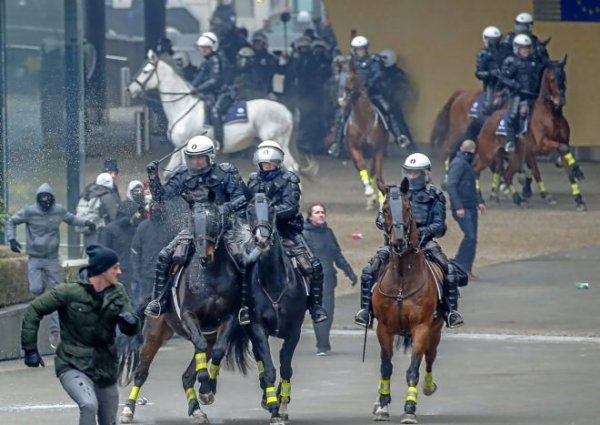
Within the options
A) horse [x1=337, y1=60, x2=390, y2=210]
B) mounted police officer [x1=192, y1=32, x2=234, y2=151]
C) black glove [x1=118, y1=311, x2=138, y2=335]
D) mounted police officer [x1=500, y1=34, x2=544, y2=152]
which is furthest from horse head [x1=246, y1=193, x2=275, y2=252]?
mounted police officer [x1=192, y1=32, x2=234, y2=151]

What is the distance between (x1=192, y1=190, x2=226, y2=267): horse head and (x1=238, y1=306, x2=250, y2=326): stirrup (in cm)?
48

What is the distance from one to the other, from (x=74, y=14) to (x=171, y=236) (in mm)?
4634

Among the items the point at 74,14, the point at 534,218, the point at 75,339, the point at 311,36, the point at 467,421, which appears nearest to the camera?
the point at 75,339

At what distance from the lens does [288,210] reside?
52.5 ft

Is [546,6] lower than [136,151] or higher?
higher

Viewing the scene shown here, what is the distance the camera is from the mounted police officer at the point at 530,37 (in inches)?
1248

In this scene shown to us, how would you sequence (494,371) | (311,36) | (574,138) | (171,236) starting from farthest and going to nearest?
(311,36)
(574,138)
(171,236)
(494,371)

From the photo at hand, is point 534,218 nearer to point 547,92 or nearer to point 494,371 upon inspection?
point 547,92

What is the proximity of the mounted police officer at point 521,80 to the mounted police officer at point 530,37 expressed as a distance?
4.7 inches

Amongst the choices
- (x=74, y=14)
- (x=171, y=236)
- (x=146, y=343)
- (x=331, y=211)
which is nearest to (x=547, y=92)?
(x=331, y=211)

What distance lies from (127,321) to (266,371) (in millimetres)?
3293

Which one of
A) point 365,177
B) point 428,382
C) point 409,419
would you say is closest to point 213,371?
point 409,419

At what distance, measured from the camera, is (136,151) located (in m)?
35.5

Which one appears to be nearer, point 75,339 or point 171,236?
point 75,339
